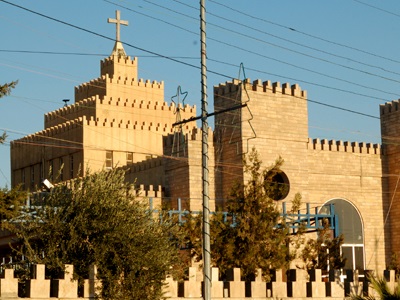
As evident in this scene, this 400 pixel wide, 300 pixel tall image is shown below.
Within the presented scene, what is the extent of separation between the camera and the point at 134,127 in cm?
5341

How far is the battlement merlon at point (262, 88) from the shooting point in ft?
123

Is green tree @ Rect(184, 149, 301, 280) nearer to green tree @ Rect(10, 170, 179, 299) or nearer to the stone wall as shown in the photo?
the stone wall

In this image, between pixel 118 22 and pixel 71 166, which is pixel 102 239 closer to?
pixel 71 166

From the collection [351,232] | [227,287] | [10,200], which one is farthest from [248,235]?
[351,232]

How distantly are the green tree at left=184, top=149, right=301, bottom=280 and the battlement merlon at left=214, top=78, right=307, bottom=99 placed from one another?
7.48 m

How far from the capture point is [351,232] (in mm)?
41469

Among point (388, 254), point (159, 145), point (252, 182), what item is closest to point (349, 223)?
point (388, 254)

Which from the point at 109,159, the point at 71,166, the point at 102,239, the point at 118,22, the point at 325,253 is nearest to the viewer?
the point at 102,239

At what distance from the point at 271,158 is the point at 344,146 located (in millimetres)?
5356

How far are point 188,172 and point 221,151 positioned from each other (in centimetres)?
186

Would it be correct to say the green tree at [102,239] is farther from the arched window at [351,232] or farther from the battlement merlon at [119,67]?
the battlement merlon at [119,67]

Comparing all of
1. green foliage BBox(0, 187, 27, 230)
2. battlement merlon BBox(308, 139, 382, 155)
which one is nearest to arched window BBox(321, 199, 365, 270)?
battlement merlon BBox(308, 139, 382, 155)

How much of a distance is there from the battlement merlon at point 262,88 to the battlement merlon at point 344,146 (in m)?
2.25

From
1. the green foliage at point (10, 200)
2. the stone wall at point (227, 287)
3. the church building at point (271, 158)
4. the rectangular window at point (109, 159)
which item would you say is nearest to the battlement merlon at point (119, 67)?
the church building at point (271, 158)
